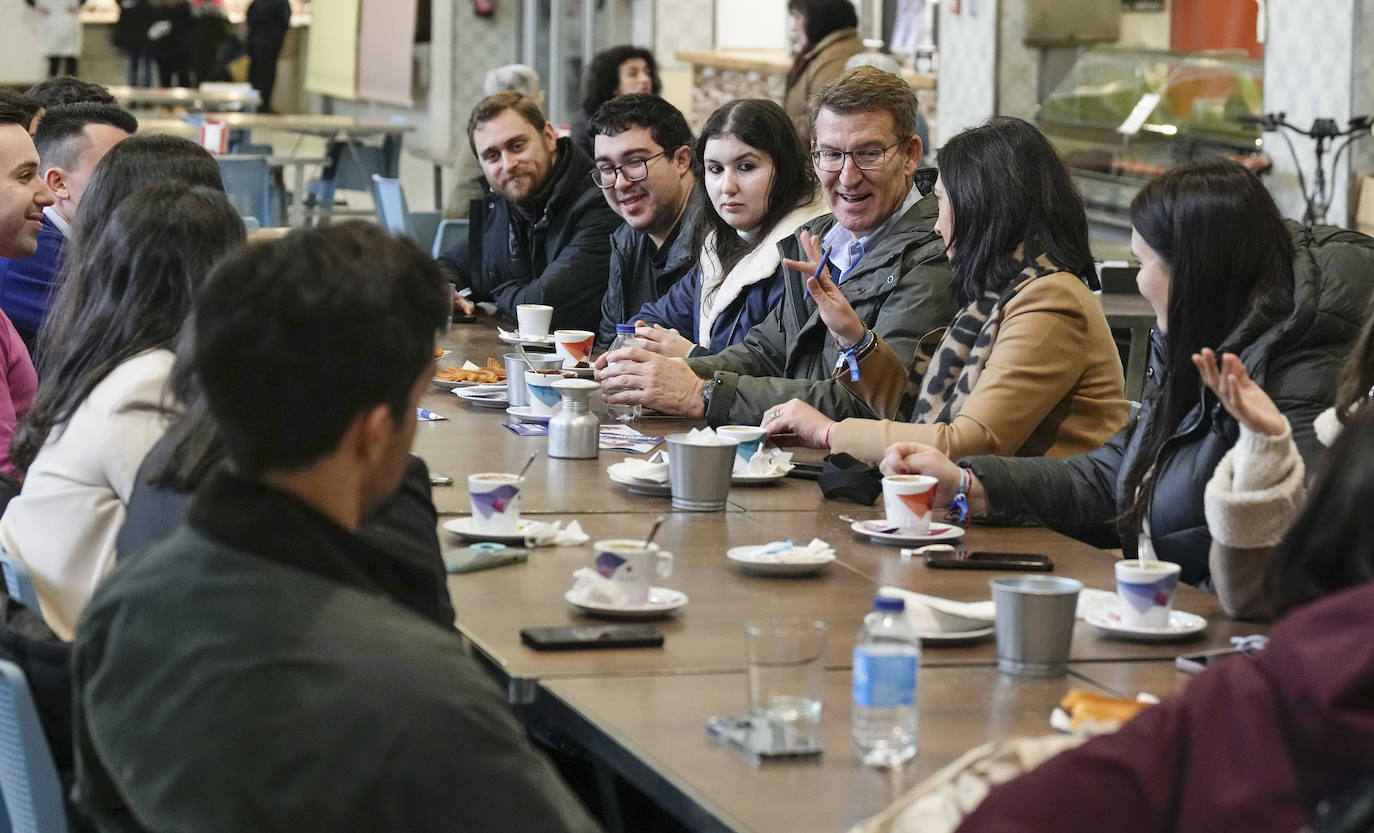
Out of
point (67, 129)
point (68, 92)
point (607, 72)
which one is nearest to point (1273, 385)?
point (67, 129)

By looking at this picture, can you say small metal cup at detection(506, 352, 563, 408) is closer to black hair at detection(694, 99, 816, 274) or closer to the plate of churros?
the plate of churros

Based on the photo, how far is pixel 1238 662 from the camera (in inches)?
40.8

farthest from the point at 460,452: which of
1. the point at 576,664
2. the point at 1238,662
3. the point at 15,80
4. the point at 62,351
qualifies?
the point at 15,80

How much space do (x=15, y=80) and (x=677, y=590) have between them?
16284 millimetres

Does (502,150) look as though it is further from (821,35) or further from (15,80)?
(15,80)

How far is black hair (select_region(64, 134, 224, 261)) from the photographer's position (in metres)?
3.16

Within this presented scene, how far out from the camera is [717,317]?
14.7ft

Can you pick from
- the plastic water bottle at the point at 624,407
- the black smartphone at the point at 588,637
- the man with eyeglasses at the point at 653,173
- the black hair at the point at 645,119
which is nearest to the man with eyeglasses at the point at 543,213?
the man with eyeglasses at the point at 653,173

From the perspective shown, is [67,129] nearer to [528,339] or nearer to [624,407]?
[528,339]

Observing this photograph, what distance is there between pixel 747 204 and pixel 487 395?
0.86 metres

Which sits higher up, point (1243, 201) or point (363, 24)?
point (363, 24)

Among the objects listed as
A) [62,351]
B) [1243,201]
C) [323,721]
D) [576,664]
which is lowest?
[576,664]

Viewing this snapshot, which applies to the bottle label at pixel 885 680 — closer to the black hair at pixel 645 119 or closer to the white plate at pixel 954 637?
the white plate at pixel 954 637

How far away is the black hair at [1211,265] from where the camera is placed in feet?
8.66
